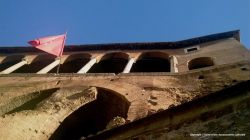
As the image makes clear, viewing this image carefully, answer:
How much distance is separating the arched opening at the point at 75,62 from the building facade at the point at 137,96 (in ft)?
1.06

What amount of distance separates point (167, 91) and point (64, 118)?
10.7ft

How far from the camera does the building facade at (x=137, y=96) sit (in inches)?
188

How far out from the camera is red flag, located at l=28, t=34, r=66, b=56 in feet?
58.2

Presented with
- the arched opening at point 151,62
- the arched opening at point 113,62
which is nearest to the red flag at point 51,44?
the arched opening at point 113,62

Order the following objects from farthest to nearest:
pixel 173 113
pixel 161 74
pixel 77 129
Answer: pixel 161 74 < pixel 77 129 < pixel 173 113

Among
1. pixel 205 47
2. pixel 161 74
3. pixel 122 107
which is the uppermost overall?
pixel 205 47

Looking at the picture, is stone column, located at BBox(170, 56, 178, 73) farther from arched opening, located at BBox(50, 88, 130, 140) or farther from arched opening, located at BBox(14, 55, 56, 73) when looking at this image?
arched opening, located at BBox(14, 55, 56, 73)

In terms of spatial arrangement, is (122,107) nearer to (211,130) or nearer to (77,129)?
(77,129)

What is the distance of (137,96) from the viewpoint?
440 inches

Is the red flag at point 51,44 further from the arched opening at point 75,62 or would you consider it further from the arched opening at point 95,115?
the arched opening at point 95,115

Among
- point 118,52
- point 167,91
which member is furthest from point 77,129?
point 118,52

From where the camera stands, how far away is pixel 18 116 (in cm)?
989

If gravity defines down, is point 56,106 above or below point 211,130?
above

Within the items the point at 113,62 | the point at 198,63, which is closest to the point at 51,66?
the point at 113,62
